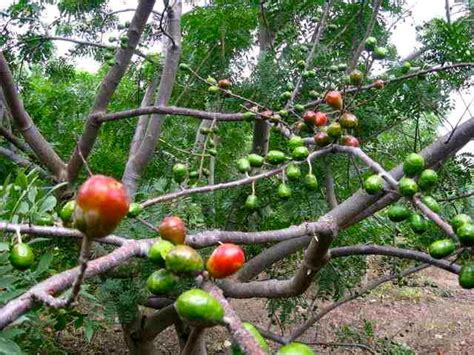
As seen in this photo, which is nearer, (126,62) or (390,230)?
(126,62)

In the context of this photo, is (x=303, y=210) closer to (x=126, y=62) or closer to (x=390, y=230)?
(x=390, y=230)

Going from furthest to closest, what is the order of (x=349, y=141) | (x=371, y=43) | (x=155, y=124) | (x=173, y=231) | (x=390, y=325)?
(x=390, y=325)
(x=155, y=124)
(x=371, y=43)
(x=349, y=141)
(x=173, y=231)

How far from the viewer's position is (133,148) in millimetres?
3678

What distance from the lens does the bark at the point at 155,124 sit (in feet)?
10.7

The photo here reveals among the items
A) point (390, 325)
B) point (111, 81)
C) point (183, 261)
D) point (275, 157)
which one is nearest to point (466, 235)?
point (183, 261)

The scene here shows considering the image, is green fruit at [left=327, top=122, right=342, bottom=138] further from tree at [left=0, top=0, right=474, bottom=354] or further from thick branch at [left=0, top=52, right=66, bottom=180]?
thick branch at [left=0, top=52, right=66, bottom=180]

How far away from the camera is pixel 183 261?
814 mm

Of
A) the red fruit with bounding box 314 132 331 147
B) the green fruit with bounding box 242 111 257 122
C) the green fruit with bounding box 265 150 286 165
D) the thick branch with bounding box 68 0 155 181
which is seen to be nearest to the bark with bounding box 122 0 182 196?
the thick branch with bounding box 68 0 155 181

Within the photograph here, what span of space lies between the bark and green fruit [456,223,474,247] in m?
2.43

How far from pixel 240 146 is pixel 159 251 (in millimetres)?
3444

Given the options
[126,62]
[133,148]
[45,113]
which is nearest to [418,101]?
[126,62]

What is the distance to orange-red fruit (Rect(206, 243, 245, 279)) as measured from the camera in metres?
0.88

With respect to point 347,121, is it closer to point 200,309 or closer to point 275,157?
point 275,157

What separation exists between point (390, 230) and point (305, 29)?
1.55m
